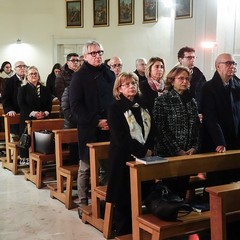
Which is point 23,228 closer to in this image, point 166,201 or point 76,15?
point 166,201

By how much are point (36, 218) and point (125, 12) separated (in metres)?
7.07

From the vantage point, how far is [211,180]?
11.7ft

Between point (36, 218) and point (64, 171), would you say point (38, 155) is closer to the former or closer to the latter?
point (64, 171)

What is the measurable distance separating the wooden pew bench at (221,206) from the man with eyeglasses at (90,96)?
60.3 inches

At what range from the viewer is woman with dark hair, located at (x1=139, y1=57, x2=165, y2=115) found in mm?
3693

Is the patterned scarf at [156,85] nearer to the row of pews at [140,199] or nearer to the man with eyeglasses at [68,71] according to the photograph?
the row of pews at [140,199]

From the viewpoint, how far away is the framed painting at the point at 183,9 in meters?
8.04

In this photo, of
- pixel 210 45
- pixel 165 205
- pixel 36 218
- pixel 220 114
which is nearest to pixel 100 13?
pixel 210 45

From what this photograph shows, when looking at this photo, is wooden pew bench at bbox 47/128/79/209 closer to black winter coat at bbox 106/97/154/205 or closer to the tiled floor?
the tiled floor

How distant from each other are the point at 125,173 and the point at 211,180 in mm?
884

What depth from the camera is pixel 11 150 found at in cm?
581

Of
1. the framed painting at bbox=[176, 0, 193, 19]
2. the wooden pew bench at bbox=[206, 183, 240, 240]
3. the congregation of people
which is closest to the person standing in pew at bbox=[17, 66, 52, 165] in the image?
the congregation of people

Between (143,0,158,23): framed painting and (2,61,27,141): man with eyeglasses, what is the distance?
14.1 ft

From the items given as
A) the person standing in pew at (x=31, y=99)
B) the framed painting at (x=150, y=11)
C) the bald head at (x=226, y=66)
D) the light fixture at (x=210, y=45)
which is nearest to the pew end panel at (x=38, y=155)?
the person standing in pew at (x=31, y=99)
